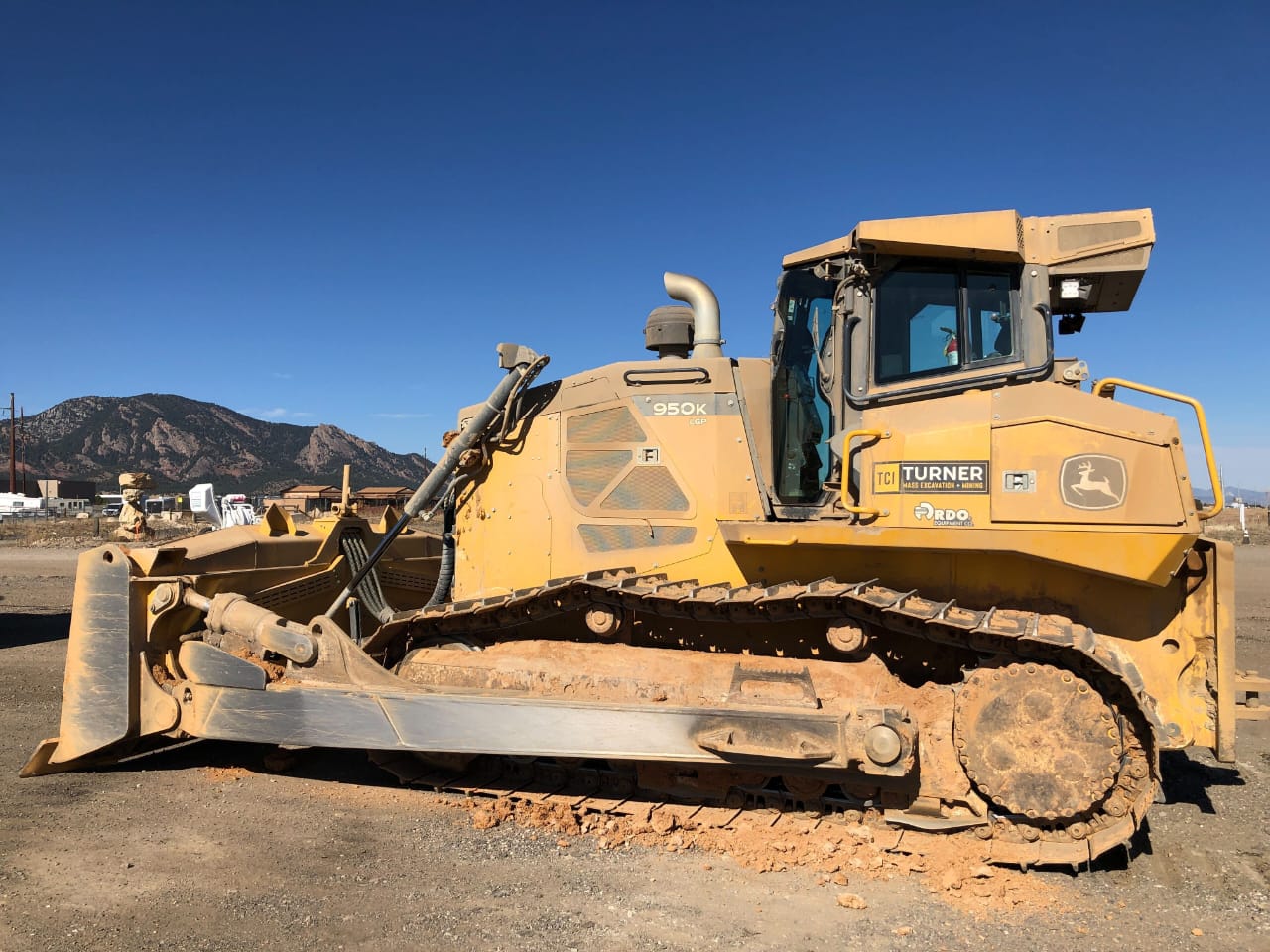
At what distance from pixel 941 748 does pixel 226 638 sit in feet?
16.1

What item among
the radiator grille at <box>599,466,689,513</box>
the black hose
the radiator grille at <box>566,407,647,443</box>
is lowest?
the black hose

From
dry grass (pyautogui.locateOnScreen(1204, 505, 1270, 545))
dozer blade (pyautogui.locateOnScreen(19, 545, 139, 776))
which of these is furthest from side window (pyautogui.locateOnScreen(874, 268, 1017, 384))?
dry grass (pyautogui.locateOnScreen(1204, 505, 1270, 545))

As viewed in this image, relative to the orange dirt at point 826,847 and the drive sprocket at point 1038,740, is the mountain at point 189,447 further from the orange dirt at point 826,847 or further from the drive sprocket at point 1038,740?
the drive sprocket at point 1038,740

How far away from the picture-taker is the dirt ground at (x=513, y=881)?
4195 mm

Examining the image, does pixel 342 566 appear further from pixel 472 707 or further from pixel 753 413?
pixel 753 413

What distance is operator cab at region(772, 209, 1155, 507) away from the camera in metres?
5.36

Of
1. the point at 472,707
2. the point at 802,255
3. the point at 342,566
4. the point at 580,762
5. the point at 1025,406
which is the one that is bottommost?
the point at 580,762

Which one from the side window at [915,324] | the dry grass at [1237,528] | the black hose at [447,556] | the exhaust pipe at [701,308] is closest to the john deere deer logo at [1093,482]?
the side window at [915,324]

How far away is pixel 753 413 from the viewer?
6.00 m

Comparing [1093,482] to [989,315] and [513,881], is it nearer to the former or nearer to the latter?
[989,315]

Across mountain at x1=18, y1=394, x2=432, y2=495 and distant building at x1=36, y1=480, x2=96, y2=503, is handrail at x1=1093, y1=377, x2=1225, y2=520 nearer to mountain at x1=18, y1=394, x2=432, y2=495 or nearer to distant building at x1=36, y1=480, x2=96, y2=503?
→ distant building at x1=36, y1=480, x2=96, y2=503

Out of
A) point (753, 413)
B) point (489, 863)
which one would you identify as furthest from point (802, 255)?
point (489, 863)

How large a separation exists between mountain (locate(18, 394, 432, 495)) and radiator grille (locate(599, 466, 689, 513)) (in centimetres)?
12499

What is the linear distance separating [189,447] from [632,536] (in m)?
158
